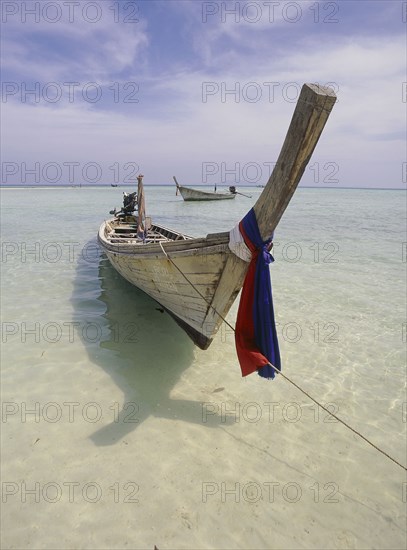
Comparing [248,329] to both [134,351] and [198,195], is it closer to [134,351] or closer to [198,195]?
[134,351]

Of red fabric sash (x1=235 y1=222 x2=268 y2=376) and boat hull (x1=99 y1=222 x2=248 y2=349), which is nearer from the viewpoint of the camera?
red fabric sash (x1=235 y1=222 x2=268 y2=376)

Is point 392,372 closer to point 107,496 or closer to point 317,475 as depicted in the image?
point 317,475

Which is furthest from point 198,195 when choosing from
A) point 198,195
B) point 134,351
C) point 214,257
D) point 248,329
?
point 248,329

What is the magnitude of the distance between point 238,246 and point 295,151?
107 centimetres

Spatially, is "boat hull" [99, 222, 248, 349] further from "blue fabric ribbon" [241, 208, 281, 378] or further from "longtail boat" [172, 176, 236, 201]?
"longtail boat" [172, 176, 236, 201]

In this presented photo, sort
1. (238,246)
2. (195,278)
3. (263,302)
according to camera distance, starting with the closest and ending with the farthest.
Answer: (263,302) → (238,246) → (195,278)

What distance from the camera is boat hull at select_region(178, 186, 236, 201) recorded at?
3919cm

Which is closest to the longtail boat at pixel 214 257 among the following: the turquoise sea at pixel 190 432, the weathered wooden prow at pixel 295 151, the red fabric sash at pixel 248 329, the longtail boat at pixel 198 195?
the weathered wooden prow at pixel 295 151

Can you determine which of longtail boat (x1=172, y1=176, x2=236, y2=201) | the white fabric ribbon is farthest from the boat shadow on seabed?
longtail boat (x1=172, y1=176, x2=236, y2=201)

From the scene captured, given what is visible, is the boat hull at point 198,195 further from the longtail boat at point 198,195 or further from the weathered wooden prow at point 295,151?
the weathered wooden prow at point 295,151

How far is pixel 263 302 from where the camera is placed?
11.5ft

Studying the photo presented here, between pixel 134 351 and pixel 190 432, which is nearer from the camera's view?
pixel 190 432

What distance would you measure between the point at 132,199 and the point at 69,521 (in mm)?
13087

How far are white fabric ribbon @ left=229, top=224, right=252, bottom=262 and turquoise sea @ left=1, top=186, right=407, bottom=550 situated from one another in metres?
1.90
